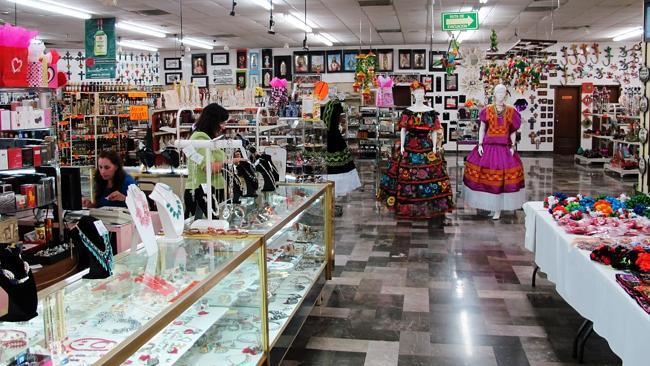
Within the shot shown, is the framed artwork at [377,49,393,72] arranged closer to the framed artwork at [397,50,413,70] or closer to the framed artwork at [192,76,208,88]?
the framed artwork at [397,50,413,70]

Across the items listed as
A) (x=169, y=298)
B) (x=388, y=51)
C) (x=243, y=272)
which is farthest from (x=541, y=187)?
(x=169, y=298)

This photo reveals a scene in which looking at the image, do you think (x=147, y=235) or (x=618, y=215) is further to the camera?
(x=618, y=215)

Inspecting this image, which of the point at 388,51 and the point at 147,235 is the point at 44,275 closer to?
the point at 147,235

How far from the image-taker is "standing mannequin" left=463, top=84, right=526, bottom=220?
29.0 ft

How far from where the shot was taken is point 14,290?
76.4 inches

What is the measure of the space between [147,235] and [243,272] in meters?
0.49

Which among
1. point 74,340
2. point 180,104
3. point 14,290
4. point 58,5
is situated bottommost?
point 74,340

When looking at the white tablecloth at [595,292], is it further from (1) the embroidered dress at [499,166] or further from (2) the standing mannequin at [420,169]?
(1) the embroidered dress at [499,166]

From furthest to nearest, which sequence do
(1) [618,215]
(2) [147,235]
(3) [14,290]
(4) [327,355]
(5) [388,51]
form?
(5) [388,51], (1) [618,215], (4) [327,355], (2) [147,235], (3) [14,290]

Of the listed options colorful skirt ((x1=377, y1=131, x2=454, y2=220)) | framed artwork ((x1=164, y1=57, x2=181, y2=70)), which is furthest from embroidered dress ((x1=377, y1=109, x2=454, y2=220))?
framed artwork ((x1=164, y1=57, x2=181, y2=70))

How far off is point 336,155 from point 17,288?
758 cm

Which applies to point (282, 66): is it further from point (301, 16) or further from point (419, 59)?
point (301, 16)

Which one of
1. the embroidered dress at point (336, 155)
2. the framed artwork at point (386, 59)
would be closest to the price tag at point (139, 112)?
the embroidered dress at point (336, 155)

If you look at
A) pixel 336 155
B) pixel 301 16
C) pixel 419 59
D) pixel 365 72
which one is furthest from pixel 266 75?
pixel 336 155
